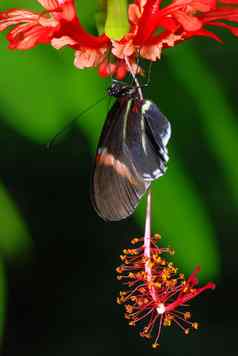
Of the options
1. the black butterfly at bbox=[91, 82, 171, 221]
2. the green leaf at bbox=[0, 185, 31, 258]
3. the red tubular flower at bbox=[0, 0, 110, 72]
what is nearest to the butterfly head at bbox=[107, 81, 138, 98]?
the black butterfly at bbox=[91, 82, 171, 221]

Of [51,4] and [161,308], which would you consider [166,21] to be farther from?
[161,308]

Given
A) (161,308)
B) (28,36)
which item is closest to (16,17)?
(28,36)

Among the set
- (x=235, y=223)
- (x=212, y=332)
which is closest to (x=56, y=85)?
(x=235, y=223)

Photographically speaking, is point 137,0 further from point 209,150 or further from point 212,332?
point 212,332

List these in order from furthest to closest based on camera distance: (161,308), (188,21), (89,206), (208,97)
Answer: (89,206) → (208,97) → (161,308) → (188,21)

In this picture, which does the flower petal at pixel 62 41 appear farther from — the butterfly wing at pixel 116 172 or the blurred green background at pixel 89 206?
the blurred green background at pixel 89 206

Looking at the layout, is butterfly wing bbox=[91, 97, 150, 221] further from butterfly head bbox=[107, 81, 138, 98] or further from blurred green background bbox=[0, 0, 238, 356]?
blurred green background bbox=[0, 0, 238, 356]
